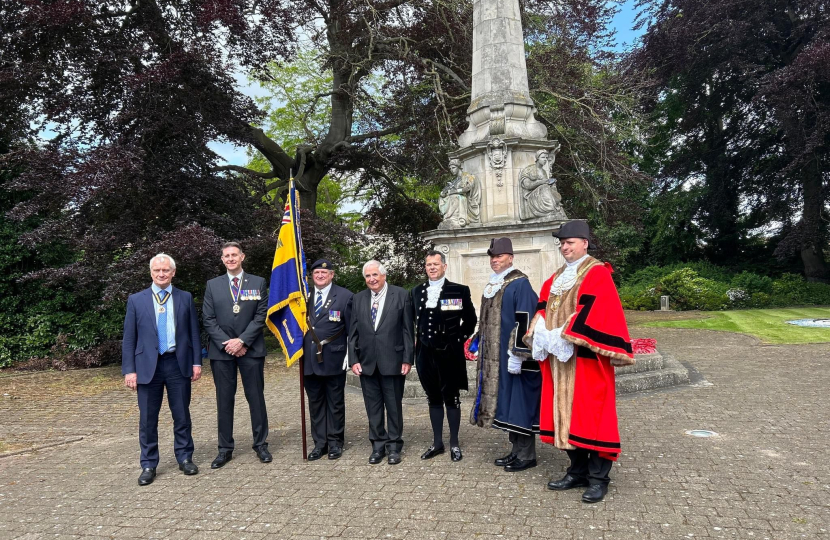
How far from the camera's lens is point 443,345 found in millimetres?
5156

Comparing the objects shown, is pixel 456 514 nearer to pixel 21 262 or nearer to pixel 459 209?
pixel 459 209

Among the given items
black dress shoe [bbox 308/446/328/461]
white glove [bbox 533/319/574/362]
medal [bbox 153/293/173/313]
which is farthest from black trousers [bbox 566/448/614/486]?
medal [bbox 153/293/173/313]

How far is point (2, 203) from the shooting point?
13.1m

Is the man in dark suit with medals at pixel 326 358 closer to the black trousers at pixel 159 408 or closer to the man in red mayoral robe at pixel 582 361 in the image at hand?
the black trousers at pixel 159 408

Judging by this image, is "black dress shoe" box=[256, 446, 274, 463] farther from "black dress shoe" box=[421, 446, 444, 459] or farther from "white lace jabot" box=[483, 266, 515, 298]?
A: "white lace jabot" box=[483, 266, 515, 298]

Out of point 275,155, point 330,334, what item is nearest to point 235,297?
point 330,334

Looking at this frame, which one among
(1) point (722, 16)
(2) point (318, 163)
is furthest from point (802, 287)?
(2) point (318, 163)

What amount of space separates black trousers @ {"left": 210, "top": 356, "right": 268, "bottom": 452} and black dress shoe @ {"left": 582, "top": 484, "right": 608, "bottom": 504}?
9.79 ft

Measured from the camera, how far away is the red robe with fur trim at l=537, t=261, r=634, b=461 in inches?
161

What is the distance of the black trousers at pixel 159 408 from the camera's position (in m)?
5.02

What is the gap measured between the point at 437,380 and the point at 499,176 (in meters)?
5.22

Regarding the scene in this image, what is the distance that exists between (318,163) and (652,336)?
424 inches

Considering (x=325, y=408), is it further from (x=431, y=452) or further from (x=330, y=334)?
(x=431, y=452)

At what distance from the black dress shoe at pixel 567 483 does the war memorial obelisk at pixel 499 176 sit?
4.91 m
